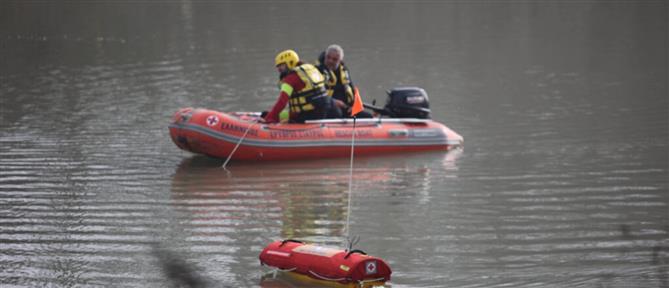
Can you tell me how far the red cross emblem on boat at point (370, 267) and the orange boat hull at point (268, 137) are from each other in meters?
6.08

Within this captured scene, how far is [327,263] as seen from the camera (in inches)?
344

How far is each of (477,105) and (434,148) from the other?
3.99 m

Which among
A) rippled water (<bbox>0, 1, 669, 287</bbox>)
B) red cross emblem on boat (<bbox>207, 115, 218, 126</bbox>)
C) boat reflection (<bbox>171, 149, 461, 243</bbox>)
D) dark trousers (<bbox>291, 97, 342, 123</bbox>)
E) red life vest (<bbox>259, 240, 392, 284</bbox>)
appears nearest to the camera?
red life vest (<bbox>259, 240, 392, 284</bbox>)

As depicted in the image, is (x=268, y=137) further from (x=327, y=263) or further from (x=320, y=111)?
(x=327, y=263)

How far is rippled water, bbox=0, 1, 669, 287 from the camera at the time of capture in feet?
32.0

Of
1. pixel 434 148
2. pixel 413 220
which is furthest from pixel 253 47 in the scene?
pixel 413 220

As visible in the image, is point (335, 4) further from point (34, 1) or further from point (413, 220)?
point (413, 220)

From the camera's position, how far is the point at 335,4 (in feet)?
132

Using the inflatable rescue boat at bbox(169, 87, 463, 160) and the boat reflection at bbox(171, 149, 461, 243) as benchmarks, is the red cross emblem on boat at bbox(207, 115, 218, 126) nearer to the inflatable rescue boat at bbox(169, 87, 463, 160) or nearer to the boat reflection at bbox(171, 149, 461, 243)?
the inflatable rescue boat at bbox(169, 87, 463, 160)

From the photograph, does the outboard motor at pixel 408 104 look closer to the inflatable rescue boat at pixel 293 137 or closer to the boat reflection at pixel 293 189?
the inflatable rescue boat at pixel 293 137

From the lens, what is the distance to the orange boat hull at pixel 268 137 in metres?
14.4

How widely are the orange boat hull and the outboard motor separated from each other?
0.74 meters

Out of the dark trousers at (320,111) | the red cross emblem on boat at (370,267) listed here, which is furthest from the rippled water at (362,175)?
the dark trousers at (320,111)

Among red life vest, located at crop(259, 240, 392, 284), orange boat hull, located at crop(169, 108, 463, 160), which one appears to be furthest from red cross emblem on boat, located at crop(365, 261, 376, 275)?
orange boat hull, located at crop(169, 108, 463, 160)
